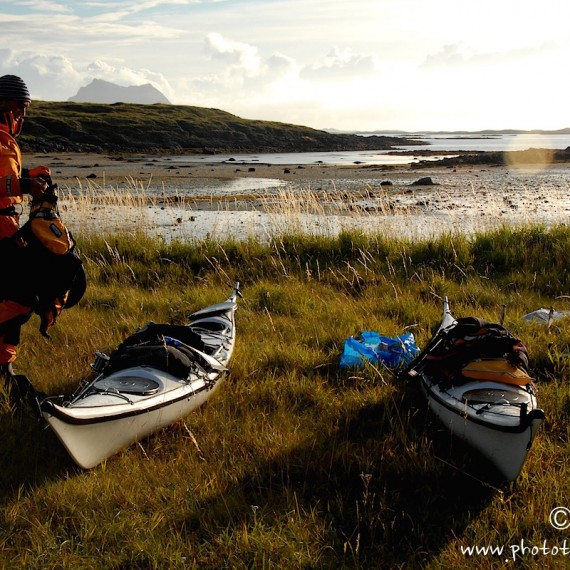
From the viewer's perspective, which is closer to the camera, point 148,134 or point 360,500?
point 360,500

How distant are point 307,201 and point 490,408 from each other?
8.59 m

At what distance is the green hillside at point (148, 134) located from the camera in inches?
2021

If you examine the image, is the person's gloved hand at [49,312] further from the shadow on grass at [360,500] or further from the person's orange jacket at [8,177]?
the shadow on grass at [360,500]

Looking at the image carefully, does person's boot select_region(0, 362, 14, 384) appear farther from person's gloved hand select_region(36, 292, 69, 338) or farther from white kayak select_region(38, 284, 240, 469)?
white kayak select_region(38, 284, 240, 469)

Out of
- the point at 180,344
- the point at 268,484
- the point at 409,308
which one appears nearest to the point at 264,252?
the point at 409,308

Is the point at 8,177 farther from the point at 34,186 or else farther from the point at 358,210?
the point at 358,210

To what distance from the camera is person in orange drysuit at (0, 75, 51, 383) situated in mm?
3984

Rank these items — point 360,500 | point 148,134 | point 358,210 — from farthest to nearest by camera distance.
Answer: point 148,134, point 358,210, point 360,500

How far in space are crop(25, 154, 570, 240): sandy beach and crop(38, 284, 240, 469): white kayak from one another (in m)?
6.12

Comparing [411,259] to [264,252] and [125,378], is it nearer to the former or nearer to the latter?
[264,252]

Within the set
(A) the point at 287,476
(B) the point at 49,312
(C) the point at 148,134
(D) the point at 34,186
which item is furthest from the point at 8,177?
(C) the point at 148,134

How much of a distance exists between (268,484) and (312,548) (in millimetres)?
607

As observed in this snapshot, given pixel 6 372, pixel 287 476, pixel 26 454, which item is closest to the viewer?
pixel 287 476

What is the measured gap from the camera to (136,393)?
3.66 m
